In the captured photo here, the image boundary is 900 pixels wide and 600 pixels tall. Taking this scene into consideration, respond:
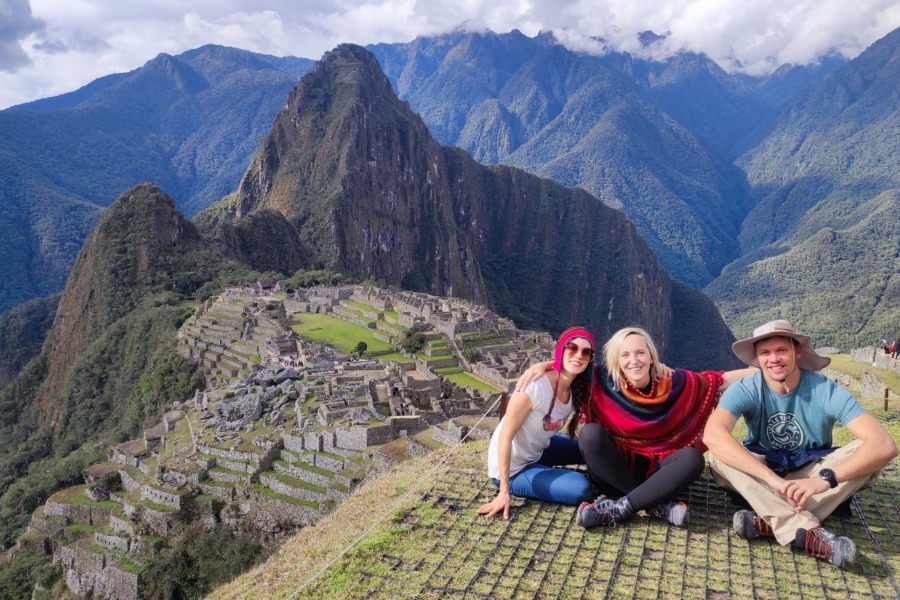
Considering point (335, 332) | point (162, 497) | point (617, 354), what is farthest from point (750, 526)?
point (335, 332)

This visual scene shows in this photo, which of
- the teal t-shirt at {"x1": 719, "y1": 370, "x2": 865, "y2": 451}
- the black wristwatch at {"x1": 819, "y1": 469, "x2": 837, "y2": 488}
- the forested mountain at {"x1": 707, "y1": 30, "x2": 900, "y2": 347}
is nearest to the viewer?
the black wristwatch at {"x1": 819, "y1": 469, "x2": 837, "y2": 488}

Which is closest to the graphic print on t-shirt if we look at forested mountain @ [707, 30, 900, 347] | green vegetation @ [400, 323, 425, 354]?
green vegetation @ [400, 323, 425, 354]

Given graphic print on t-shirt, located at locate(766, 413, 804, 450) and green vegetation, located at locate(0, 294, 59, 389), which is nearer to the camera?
graphic print on t-shirt, located at locate(766, 413, 804, 450)

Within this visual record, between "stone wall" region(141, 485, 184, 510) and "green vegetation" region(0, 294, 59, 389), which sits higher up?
"stone wall" region(141, 485, 184, 510)

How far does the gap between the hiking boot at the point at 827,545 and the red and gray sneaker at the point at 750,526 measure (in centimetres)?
26

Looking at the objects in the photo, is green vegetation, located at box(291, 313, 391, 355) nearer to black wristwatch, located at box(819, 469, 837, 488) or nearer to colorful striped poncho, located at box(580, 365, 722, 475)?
colorful striped poncho, located at box(580, 365, 722, 475)

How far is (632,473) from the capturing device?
18.9 ft

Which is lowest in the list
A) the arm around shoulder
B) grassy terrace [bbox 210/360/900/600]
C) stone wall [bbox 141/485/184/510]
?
stone wall [bbox 141/485/184/510]

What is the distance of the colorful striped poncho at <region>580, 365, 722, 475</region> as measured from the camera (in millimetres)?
5613

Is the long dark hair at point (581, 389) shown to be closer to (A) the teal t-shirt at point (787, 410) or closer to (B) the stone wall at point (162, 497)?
(A) the teal t-shirt at point (787, 410)

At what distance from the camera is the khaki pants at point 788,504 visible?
5.11 m

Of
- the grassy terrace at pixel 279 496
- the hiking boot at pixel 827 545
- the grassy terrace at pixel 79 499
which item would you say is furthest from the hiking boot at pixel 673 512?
the grassy terrace at pixel 79 499

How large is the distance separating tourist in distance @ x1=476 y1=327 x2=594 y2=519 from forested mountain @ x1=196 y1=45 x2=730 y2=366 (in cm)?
7522

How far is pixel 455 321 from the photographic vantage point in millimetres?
40125
